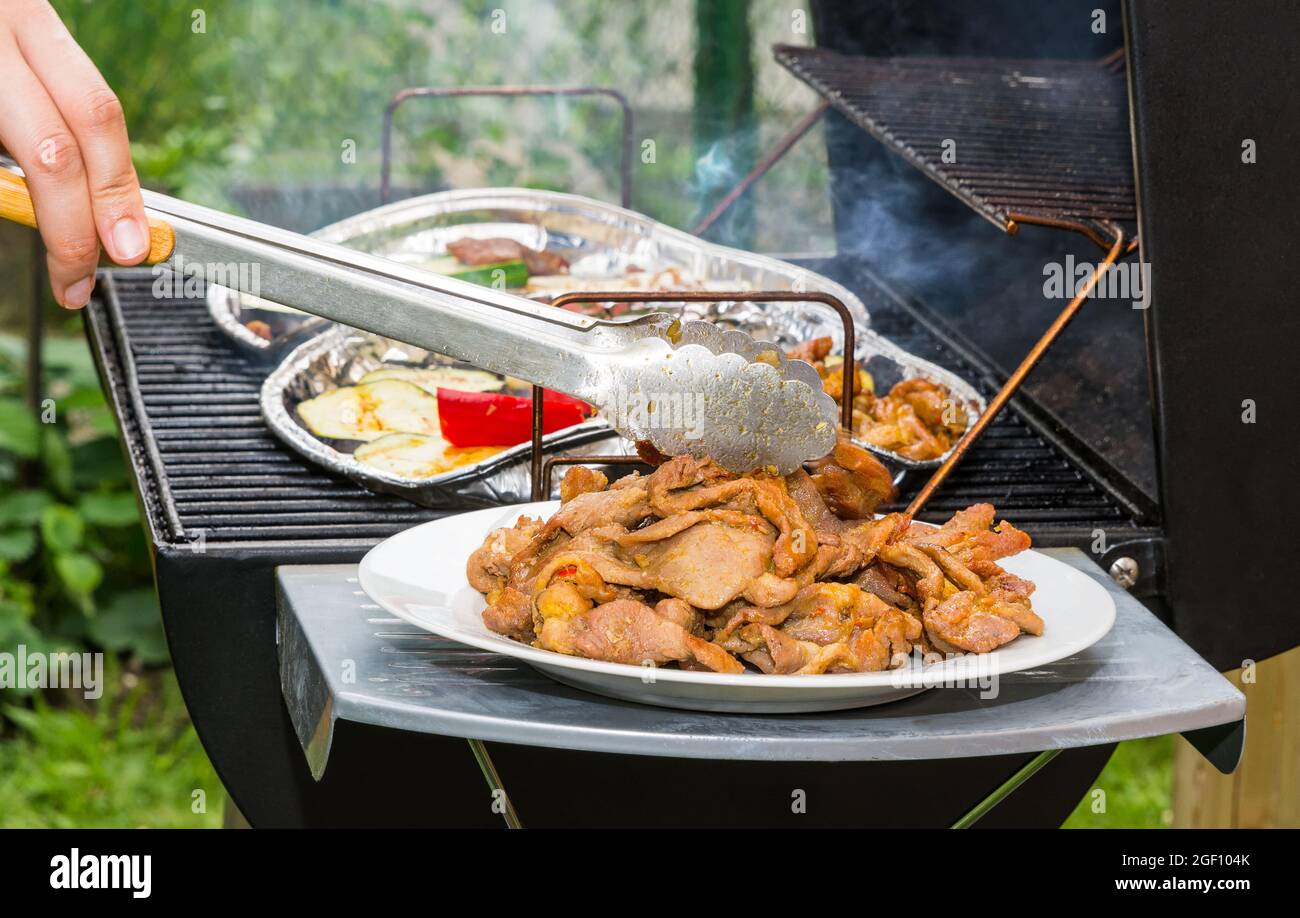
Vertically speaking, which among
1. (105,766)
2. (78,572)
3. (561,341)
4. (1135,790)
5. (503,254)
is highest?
(503,254)

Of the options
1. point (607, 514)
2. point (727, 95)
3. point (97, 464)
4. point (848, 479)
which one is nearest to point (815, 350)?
point (848, 479)

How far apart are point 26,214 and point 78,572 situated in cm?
291

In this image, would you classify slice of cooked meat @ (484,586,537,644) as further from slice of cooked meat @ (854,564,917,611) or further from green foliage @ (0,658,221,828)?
green foliage @ (0,658,221,828)

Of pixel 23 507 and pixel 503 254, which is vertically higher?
pixel 503 254

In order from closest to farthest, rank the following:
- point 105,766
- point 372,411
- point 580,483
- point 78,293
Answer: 1. point 78,293
2. point 580,483
3. point 372,411
4. point 105,766

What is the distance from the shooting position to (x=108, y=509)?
4.38 metres

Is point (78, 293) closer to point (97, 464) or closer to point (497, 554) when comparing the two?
point (497, 554)

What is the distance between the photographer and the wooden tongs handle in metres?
1.50

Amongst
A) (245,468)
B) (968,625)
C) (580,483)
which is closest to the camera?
(968,625)

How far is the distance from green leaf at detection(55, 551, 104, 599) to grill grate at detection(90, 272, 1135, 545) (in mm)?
1253
